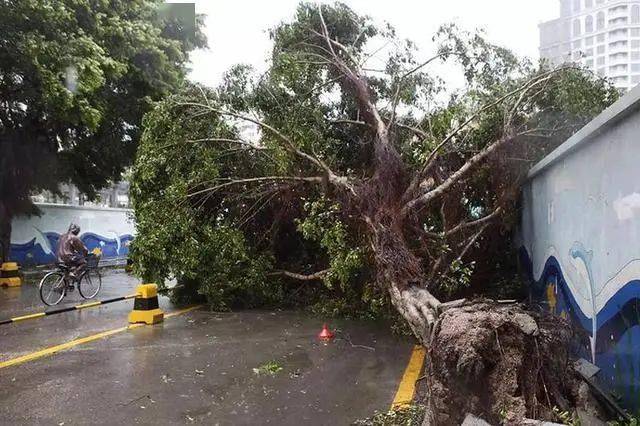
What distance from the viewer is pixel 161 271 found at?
996 cm

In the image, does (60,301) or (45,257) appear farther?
(45,257)

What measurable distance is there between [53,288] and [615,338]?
10.2 metres

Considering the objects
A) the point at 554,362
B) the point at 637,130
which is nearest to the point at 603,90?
the point at 637,130

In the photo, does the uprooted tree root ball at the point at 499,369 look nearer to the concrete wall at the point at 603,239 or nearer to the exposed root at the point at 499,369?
the exposed root at the point at 499,369

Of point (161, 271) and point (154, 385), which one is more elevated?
point (161, 271)

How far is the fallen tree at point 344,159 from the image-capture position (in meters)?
8.30

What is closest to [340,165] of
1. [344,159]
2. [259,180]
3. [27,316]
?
[344,159]

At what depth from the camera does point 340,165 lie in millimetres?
10141

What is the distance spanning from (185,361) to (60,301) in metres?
6.17

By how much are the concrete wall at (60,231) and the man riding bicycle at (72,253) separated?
386 centimetres

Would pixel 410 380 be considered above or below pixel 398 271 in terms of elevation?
below

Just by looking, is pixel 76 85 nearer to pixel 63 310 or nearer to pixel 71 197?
pixel 63 310

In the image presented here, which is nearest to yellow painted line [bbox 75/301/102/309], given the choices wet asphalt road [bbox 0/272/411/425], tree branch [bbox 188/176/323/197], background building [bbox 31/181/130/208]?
wet asphalt road [bbox 0/272/411/425]

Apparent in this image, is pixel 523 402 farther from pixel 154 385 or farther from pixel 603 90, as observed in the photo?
pixel 603 90
